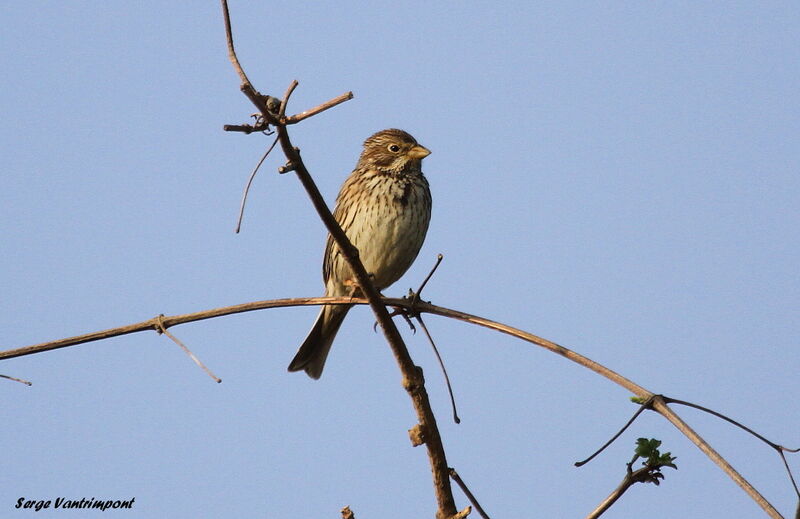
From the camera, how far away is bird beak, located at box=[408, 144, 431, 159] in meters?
6.91

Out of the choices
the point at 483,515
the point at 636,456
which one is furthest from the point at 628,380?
the point at 483,515

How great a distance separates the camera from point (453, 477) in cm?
338

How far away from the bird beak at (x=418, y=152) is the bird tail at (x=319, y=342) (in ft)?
3.93

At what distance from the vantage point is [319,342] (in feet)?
22.9

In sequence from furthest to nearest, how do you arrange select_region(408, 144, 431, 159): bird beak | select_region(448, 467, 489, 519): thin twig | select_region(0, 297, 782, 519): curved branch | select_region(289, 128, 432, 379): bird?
select_region(408, 144, 431, 159): bird beak, select_region(289, 128, 432, 379): bird, select_region(448, 467, 489, 519): thin twig, select_region(0, 297, 782, 519): curved branch

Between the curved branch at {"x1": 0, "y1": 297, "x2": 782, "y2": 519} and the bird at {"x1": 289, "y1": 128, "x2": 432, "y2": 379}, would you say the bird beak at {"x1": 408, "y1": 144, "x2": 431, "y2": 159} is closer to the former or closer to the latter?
the bird at {"x1": 289, "y1": 128, "x2": 432, "y2": 379}

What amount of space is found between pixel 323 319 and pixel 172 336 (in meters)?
3.53

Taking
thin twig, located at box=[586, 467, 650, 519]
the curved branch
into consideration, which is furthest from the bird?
thin twig, located at box=[586, 467, 650, 519]

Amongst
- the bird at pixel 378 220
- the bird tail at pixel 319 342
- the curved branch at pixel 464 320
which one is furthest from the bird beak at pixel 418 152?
the curved branch at pixel 464 320

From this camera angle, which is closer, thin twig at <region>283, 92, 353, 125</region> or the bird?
thin twig at <region>283, 92, 353, 125</region>

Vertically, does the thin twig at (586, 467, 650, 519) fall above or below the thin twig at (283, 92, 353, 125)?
below

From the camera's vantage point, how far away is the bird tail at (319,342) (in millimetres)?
6909

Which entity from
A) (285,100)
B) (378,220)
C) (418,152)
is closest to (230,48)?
(285,100)

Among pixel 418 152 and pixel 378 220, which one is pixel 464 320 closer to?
pixel 378 220
